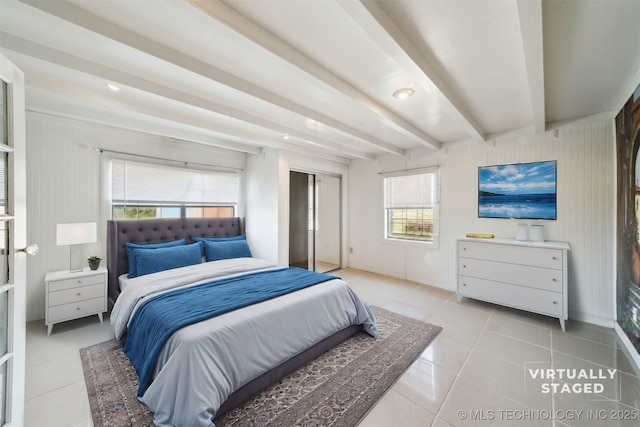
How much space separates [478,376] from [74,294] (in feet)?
12.9

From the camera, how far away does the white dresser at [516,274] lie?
2.81 metres

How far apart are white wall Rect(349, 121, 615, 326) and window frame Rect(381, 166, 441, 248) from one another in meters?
0.08

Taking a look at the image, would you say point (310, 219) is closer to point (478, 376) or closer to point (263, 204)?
point (263, 204)

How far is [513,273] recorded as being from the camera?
3.10 m

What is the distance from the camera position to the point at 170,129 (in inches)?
123

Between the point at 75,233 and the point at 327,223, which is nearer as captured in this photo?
the point at 75,233

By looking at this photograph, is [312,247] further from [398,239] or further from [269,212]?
[398,239]

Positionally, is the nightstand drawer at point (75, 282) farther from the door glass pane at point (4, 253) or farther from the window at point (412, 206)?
the window at point (412, 206)

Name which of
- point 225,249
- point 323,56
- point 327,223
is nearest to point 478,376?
point 323,56

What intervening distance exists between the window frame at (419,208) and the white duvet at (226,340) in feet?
7.24

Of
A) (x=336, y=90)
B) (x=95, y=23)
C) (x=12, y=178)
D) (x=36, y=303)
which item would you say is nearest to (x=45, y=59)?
(x=95, y=23)

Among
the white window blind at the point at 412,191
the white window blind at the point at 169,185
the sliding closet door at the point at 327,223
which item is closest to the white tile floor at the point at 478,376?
the white window blind at the point at 169,185

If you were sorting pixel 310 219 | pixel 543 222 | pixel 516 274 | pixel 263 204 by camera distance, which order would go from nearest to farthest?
pixel 516 274 < pixel 543 222 < pixel 263 204 < pixel 310 219

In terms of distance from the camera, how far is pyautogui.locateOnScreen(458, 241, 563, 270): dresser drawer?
2.84 meters
